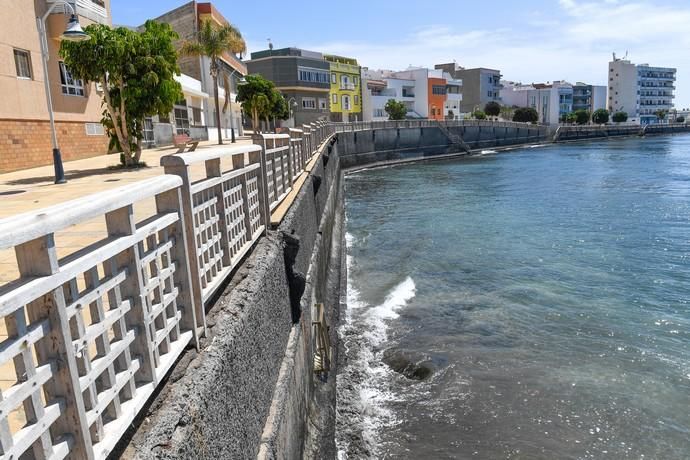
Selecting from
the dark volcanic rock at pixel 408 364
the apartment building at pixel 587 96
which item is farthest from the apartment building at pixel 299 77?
the apartment building at pixel 587 96

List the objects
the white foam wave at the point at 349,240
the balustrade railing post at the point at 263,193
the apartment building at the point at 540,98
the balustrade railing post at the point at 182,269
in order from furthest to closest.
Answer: the apartment building at the point at 540,98, the white foam wave at the point at 349,240, the balustrade railing post at the point at 263,193, the balustrade railing post at the point at 182,269

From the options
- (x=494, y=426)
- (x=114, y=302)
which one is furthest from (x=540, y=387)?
(x=114, y=302)

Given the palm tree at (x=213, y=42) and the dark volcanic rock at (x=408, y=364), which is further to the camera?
the palm tree at (x=213, y=42)

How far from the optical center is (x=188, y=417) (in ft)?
8.83

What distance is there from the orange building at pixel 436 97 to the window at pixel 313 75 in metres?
23.3

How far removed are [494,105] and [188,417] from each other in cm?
9747

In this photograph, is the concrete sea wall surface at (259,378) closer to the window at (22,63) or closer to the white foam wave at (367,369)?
the white foam wave at (367,369)

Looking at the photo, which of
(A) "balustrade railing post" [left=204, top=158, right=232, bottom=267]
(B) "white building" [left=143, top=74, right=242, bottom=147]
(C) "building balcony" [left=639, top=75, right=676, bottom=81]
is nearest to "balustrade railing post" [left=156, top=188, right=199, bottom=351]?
(A) "balustrade railing post" [left=204, top=158, right=232, bottom=267]

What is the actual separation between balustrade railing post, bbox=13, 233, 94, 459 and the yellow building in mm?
68240

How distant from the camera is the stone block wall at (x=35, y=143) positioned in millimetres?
16484

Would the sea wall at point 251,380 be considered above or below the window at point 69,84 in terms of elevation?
below

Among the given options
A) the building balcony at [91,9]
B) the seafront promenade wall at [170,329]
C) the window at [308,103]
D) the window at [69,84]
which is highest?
the building balcony at [91,9]

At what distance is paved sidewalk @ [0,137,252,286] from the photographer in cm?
594

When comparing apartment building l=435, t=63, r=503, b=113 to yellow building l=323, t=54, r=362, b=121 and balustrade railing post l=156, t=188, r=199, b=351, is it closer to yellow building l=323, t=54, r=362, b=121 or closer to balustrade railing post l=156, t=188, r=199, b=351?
yellow building l=323, t=54, r=362, b=121
